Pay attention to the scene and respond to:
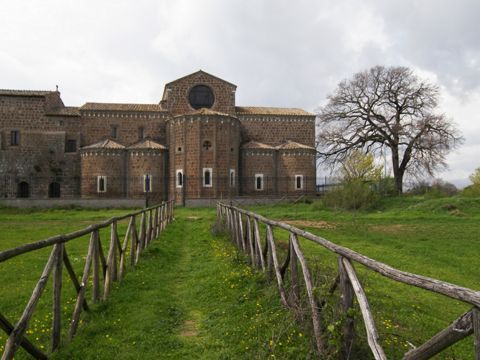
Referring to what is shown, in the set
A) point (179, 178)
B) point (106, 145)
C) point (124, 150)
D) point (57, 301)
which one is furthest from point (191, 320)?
point (106, 145)

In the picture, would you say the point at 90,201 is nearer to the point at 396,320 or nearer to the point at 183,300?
the point at 183,300

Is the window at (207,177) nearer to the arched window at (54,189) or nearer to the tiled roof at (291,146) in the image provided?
the tiled roof at (291,146)

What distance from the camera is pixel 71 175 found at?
118 feet

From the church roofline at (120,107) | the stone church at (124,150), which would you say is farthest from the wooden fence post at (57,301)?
the church roofline at (120,107)

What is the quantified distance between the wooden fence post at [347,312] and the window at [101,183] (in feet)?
102

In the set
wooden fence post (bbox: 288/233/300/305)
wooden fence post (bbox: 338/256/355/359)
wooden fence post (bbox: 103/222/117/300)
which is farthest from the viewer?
wooden fence post (bbox: 103/222/117/300)

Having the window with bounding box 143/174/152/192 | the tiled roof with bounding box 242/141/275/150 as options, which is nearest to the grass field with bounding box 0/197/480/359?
the window with bounding box 143/174/152/192

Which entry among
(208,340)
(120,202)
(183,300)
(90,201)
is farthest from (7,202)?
(208,340)

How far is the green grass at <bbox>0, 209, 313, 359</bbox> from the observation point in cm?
519

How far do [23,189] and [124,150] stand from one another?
10015 mm

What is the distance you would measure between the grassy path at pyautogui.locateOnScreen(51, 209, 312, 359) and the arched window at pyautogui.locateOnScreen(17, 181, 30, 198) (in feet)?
98.2

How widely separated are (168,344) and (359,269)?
19.2 ft

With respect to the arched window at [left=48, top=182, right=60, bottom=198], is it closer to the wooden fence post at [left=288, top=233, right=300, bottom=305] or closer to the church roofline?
the church roofline

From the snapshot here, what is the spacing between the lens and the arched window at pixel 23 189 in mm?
35272
